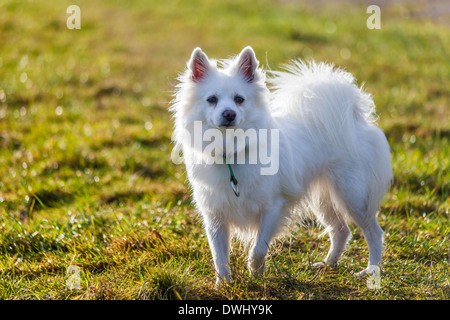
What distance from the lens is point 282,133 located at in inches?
152

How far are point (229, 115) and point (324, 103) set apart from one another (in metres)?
1.00

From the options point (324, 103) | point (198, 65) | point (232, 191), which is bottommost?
point (232, 191)

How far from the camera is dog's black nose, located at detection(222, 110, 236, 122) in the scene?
342 cm

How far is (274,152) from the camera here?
12.1 ft

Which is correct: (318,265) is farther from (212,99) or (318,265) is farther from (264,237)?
(212,99)

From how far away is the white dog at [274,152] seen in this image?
3.58 metres

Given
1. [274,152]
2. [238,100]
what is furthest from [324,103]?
[238,100]

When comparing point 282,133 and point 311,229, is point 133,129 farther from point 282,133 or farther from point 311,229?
point 282,133

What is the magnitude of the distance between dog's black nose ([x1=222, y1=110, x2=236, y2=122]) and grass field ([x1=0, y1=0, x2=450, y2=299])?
0.58 m

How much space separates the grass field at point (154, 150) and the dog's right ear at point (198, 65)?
0.74 ft

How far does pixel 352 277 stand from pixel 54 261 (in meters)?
2.21

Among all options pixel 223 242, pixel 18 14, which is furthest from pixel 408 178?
pixel 18 14

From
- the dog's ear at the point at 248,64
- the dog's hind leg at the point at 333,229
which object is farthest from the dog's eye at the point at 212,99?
the dog's hind leg at the point at 333,229

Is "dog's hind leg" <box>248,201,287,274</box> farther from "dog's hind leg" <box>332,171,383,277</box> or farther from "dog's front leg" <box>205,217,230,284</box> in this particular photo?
"dog's hind leg" <box>332,171,383,277</box>
